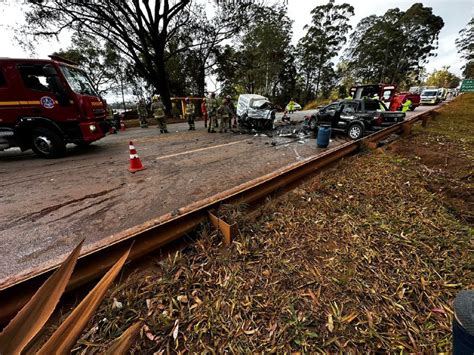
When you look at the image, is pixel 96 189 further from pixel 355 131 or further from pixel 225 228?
pixel 355 131

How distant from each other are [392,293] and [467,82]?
1462 inches

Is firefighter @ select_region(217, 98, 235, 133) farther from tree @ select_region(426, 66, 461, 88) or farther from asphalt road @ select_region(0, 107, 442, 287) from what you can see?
tree @ select_region(426, 66, 461, 88)

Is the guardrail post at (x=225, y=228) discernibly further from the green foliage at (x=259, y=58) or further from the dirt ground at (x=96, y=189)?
the green foliage at (x=259, y=58)

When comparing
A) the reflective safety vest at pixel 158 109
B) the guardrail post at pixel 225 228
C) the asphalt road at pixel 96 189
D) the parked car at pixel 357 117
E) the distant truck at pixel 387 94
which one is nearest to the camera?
the guardrail post at pixel 225 228

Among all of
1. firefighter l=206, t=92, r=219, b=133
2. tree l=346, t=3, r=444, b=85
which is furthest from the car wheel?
tree l=346, t=3, r=444, b=85

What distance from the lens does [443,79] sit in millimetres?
62406

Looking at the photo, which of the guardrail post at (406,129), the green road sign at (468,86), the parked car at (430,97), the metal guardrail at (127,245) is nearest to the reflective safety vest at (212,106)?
the guardrail post at (406,129)

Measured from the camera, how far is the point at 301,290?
152cm

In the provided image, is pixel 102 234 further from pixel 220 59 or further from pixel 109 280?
pixel 220 59

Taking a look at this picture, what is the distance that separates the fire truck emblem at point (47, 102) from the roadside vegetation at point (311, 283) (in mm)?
6346

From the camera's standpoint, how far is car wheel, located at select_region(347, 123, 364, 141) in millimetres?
7918

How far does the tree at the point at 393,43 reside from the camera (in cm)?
3312

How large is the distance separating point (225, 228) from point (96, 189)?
295 centimetres

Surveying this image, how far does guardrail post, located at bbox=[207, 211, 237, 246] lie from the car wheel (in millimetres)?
8075
